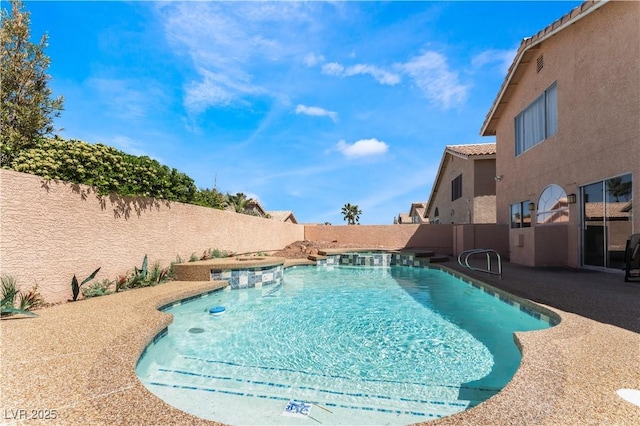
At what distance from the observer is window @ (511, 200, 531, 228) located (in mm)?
12859

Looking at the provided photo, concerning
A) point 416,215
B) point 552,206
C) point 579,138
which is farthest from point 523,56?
point 416,215

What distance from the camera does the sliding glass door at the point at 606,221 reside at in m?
7.91

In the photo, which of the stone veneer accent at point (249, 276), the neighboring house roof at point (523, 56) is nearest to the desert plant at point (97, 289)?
the stone veneer accent at point (249, 276)

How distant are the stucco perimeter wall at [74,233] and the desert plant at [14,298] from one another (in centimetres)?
12

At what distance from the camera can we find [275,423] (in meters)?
2.65

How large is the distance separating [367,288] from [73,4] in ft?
35.3

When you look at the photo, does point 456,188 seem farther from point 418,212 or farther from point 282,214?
point 282,214

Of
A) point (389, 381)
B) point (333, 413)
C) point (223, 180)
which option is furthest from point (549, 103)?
point (223, 180)

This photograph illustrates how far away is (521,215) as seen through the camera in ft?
44.0

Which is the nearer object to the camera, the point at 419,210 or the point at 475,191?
the point at 475,191

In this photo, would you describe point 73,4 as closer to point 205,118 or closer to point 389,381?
point 389,381

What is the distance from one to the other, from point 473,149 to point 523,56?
771 cm

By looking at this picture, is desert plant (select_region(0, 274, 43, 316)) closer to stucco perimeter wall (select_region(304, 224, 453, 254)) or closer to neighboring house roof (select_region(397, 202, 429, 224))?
stucco perimeter wall (select_region(304, 224, 453, 254))

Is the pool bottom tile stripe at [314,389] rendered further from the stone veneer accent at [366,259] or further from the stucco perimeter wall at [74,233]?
the stone veneer accent at [366,259]
